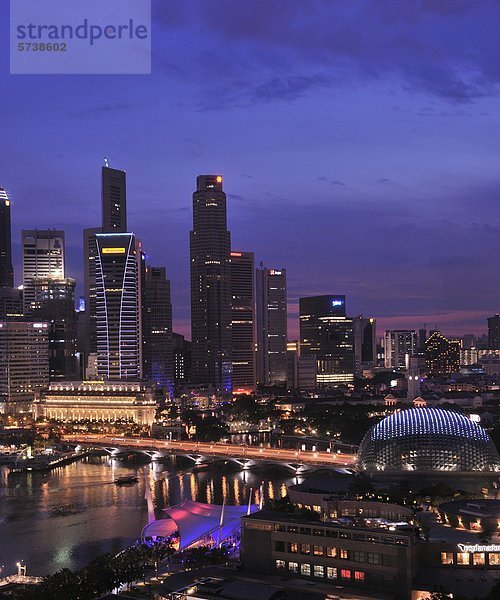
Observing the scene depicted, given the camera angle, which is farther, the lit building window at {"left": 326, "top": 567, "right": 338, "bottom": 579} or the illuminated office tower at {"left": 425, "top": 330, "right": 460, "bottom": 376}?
the illuminated office tower at {"left": 425, "top": 330, "right": 460, "bottom": 376}

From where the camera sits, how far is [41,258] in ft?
397

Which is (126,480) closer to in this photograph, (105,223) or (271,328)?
(105,223)

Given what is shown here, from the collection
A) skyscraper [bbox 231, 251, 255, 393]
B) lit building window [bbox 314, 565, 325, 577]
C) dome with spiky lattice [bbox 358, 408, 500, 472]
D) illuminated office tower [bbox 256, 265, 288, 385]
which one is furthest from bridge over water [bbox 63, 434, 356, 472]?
illuminated office tower [bbox 256, 265, 288, 385]

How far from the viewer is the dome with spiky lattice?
38062 mm

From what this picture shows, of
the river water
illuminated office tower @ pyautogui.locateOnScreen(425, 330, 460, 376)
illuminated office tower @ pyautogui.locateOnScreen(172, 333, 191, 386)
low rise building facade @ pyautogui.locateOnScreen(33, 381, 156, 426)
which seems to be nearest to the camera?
the river water

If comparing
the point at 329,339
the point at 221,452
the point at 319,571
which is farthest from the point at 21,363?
the point at 319,571

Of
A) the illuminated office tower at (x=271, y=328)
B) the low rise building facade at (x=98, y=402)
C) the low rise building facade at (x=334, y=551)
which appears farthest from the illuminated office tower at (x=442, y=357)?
the low rise building facade at (x=334, y=551)

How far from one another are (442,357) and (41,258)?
83.4 metres

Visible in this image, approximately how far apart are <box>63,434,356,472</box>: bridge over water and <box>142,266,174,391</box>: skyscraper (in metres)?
41.8

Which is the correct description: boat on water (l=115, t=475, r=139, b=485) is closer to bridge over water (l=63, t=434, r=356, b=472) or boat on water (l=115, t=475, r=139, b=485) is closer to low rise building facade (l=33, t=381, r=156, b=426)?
bridge over water (l=63, t=434, r=356, b=472)

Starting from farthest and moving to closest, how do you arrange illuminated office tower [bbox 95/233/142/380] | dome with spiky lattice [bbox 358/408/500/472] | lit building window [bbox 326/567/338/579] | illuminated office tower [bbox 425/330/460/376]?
illuminated office tower [bbox 425/330/460/376]
illuminated office tower [bbox 95/233/142/380]
dome with spiky lattice [bbox 358/408/500/472]
lit building window [bbox 326/567/338/579]

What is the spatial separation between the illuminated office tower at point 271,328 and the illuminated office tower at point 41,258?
29633mm

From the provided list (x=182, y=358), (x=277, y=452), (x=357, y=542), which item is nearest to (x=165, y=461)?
(x=277, y=452)

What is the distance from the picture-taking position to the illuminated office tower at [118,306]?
279 feet
